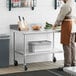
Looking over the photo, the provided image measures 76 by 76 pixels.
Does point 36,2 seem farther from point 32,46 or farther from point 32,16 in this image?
point 32,46

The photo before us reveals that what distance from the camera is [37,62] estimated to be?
6297mm

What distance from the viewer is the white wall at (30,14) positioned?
588cm

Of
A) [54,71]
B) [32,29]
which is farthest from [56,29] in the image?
[54,71]

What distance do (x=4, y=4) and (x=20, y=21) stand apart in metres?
0.52

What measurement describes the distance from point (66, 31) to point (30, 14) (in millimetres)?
1147

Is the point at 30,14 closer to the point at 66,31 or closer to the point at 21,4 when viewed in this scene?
the point at 21,4

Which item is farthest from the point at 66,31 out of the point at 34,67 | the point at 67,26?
the point at 34,67

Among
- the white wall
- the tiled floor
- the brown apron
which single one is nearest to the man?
the brown apron

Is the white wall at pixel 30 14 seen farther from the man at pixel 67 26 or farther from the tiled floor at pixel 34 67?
the man at pixel 67 26

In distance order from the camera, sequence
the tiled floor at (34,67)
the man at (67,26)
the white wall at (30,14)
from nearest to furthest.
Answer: the man at (67,26)
the tiled floor at (34,67)
the white wall at (30,14)

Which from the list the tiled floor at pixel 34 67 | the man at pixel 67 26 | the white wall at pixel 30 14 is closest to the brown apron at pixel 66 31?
the man at pixel 67 26

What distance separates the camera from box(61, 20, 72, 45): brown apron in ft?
17.3

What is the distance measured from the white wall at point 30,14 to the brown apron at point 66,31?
3.31 ft

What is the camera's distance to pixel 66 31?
5301mm
